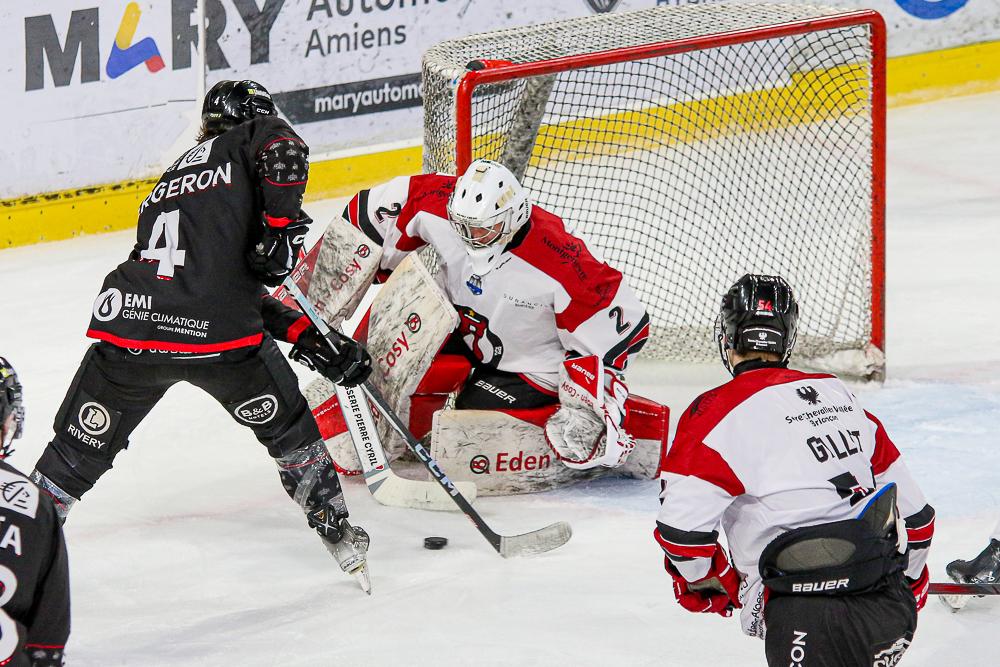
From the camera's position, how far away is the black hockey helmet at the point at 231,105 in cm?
379

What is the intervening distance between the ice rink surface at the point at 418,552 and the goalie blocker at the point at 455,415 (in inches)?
3.6

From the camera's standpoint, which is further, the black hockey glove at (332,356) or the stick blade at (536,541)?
the stick blade at (536,541)

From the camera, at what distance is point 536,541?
4.14 m

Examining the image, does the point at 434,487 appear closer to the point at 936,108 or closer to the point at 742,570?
the point at 742,570

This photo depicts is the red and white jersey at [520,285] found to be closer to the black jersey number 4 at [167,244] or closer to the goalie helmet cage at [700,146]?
the goalie helmet cage at [700,146]

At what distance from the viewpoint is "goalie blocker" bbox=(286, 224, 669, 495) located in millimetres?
4473

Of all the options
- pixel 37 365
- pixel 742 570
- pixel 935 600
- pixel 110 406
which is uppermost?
pixel 742 570

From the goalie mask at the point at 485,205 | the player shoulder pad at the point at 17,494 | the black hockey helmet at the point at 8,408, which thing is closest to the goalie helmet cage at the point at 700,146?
the goalie mask at the point at 485,205

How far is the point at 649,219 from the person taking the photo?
6492mm

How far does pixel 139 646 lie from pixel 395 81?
4.31 meters

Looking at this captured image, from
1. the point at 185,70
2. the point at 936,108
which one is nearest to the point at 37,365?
the point at 185,70

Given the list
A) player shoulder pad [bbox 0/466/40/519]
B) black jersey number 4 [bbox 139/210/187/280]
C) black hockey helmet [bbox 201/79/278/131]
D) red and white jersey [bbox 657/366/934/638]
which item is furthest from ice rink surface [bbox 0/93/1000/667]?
player shoulder pad [bbox 0/466/40/519]

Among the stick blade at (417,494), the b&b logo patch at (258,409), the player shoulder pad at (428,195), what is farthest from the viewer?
the player shoulder pad at (428,195)

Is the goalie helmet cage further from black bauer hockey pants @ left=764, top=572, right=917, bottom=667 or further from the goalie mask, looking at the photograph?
black bauer hockey pants @ left=764, top=572, right=917, bottom=667
